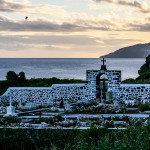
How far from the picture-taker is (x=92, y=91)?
871 inches

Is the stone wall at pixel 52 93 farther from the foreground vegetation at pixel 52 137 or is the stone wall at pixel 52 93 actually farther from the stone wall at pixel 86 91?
the foreground vegetation at pixel 52 137

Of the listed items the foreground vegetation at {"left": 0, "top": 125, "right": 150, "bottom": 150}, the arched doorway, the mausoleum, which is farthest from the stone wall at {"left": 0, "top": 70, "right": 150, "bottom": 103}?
the foreground vegetation at {"left": 0, "top": 125, "right": 150, "bottom": 150}

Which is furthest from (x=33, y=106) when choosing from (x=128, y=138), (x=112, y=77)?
(x=128, y=138)

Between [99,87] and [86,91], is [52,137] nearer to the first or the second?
[86,91]

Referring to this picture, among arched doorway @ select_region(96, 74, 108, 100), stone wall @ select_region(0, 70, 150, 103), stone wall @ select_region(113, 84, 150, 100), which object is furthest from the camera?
arched doorway @ select_region(96, 74, 108, 100)

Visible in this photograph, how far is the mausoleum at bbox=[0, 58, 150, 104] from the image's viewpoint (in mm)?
21250

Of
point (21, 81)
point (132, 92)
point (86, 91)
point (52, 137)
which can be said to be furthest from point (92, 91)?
point (52, 137)

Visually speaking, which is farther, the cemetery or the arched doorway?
the arched doorway

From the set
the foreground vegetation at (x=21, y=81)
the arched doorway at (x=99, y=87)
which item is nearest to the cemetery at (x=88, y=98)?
the arched doorway at (x=99, y=87)

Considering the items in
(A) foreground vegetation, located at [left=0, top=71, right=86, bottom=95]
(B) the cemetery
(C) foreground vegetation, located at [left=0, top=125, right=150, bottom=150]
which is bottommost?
(C) foreground vegetation, located at [left=0, top=125, right=150, bottom=150]

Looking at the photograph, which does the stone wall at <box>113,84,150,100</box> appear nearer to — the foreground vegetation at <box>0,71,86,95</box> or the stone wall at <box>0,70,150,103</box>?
the stone wall at <box>0,70,150,103</box>

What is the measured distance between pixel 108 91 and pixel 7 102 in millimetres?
7389

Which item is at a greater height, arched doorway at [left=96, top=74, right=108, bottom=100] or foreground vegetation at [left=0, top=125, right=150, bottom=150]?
arched doorway at [left=96, top=74, right=108, bottom=100]

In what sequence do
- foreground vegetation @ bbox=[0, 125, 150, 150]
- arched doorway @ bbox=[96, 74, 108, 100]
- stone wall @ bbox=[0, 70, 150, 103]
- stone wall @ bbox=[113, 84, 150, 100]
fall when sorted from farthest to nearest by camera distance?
arched doorway @ bbox=[96, 74, 108, 100], stone wall @ bbox=[0, 70, 150, 103], stone wall @ bbox=[113, 84, 150, 100], foreground vegetation @ bbox=[0, 125, 150, 150]
